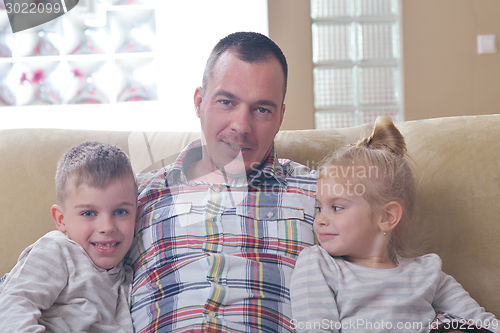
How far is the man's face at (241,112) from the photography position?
1092mm

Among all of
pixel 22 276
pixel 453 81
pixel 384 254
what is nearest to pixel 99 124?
pixel 22 276

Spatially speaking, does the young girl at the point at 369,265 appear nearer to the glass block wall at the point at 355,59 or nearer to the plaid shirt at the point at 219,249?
the plaid shirt at the point at 219,249

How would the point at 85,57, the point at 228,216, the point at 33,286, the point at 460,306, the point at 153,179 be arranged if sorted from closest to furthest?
1. the point at 33,286
2. the point at 460,306
3. the point at 228,216
4. the point at 153,179
5. the point at 85,57

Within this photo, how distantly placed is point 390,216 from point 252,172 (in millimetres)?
387

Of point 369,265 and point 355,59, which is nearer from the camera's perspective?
point 369,265

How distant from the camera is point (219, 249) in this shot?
957 mm

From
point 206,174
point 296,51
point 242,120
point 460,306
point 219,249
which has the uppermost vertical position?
point 296,51

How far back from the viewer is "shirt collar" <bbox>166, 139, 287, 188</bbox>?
1102mm

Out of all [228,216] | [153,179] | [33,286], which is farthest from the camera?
[153,179]

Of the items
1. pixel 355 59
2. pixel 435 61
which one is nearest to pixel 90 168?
pixel 355 59

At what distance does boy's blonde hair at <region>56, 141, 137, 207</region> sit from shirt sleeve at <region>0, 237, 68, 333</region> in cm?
14

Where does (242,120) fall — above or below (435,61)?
below

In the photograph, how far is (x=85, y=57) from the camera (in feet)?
8.14

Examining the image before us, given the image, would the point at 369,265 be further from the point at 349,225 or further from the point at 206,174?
the point at 206,174
